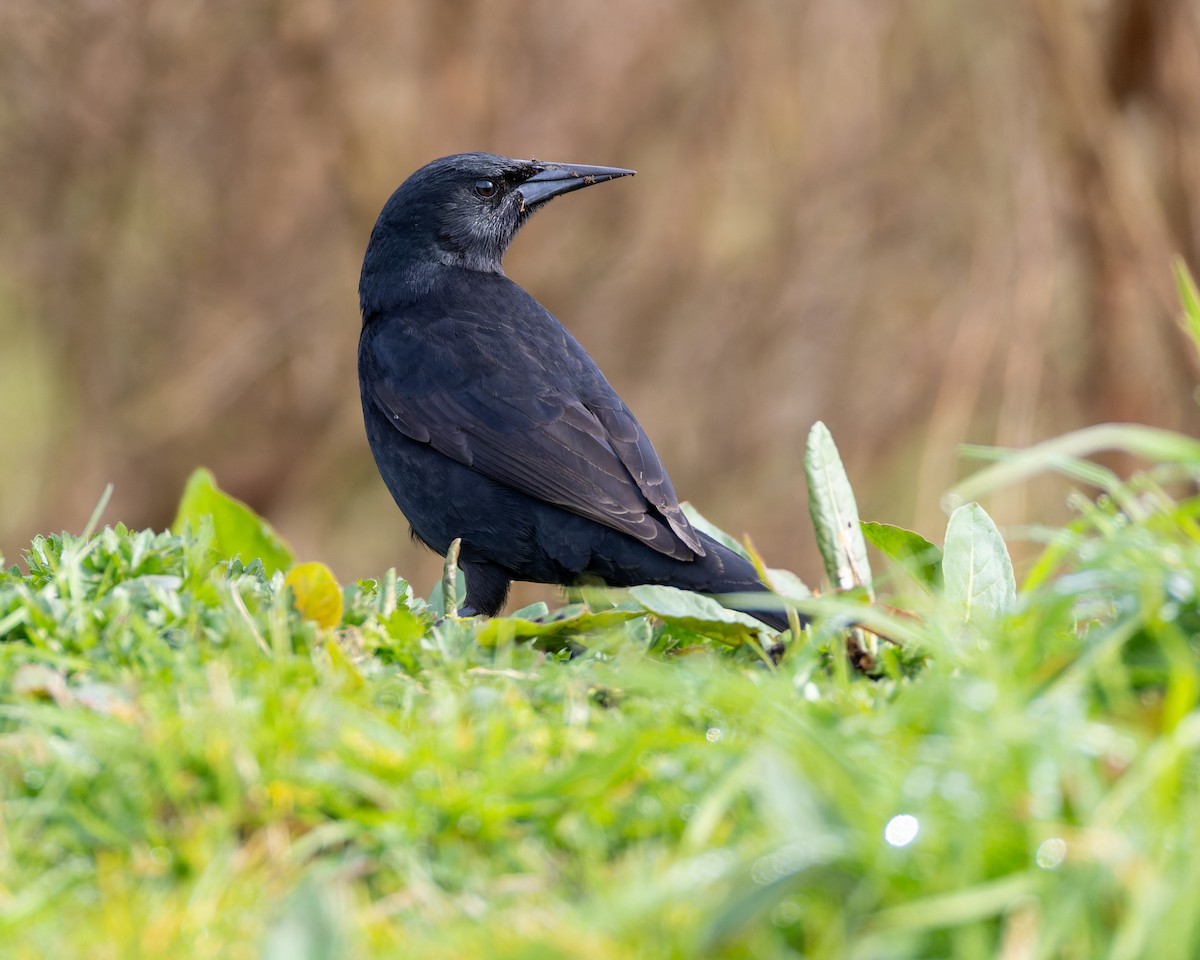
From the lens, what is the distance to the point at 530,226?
8469 millimetres

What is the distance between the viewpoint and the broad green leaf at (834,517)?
2771 millimetres

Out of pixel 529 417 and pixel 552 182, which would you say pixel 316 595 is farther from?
pixel 552 182

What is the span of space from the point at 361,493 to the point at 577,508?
16.5 ft

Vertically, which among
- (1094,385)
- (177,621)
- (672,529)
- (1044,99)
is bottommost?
(1094,385)

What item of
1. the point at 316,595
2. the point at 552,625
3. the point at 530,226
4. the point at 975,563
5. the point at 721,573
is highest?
the point at 530,226

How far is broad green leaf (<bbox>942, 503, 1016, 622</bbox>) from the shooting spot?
8.84 ft

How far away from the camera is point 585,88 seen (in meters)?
7.97

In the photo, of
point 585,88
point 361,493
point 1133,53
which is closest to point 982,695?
point 1133,53

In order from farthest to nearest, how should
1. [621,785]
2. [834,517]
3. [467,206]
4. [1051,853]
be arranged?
[467,206]
[834,517]
[621,785]
[1051,853]

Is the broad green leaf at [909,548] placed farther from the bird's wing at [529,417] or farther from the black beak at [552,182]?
the black beak at [552,182]

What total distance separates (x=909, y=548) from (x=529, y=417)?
162 centimetres

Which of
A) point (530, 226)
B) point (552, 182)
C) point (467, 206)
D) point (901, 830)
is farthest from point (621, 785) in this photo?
point (530, 226)

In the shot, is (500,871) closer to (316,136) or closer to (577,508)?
(577,508)

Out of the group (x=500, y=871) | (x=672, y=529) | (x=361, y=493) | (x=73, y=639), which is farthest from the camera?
(x=361, y=493)
